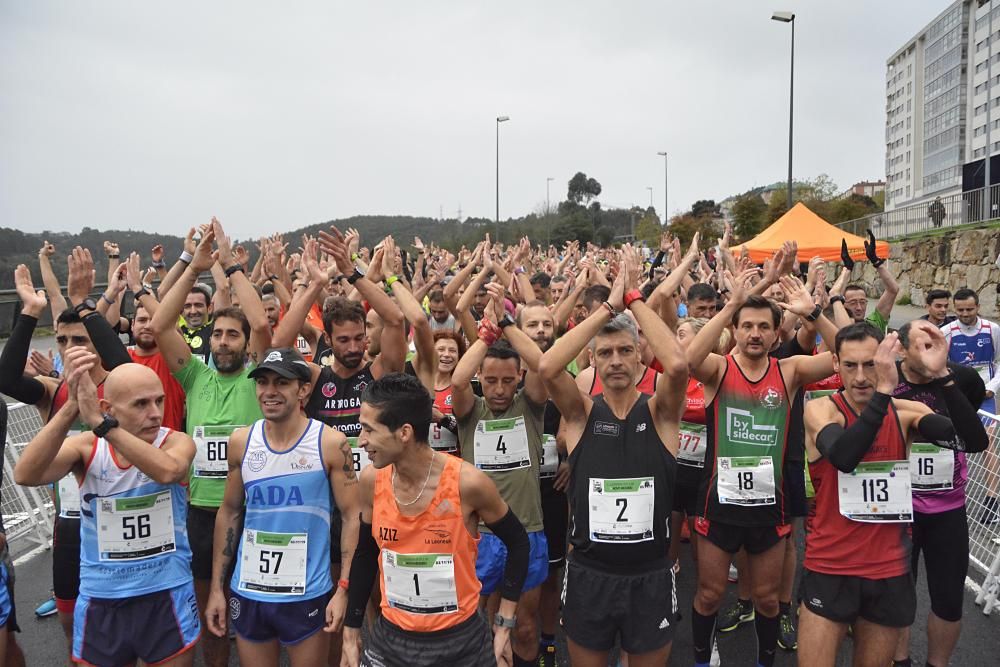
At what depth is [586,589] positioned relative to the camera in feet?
10.00

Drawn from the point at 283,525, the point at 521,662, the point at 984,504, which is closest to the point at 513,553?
the point at 283,525

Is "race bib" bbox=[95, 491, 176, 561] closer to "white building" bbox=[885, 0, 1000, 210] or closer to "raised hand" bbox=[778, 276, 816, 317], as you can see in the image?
"raised hand" bbox=[778, 276, 816, 317]

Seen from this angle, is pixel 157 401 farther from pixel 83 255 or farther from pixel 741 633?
pixel 741 633

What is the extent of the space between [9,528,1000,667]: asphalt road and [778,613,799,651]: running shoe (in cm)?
6

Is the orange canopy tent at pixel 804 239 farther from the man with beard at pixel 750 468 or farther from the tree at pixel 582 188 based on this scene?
A: the tree at pixel 582 188

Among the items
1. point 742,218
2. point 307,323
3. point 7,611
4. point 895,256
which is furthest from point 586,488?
point 742,218

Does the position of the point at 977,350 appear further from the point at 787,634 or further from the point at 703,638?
the point at 703,638

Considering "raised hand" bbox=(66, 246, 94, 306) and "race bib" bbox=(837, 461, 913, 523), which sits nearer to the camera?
"race bib" bbox=(837, 461, 913, 523)

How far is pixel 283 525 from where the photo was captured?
3.10 meters

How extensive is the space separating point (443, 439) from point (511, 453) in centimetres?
55

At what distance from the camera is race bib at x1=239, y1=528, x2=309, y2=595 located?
10.1 feet

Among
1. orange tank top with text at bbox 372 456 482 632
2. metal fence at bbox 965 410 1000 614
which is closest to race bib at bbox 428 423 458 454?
orange tank top with text at bbox 372 456 482 632

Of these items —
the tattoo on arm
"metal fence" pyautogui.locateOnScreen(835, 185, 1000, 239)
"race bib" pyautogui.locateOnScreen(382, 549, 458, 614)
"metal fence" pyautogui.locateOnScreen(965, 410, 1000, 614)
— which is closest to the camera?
"race bib" pyautogui.locateOnScreen(382, 549, 458, 614)

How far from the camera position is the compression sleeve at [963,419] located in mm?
3355
